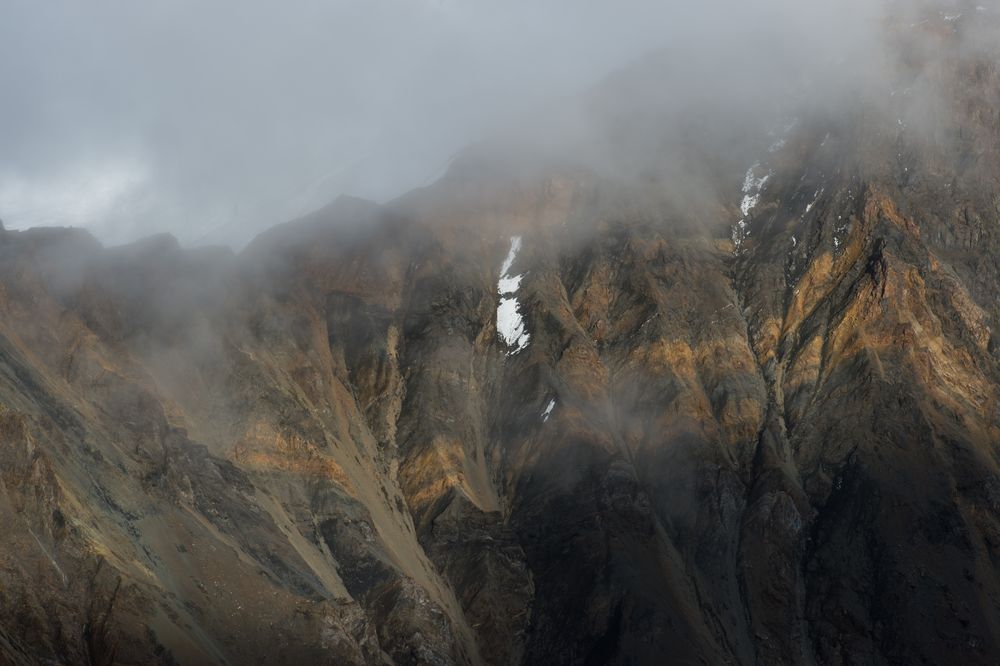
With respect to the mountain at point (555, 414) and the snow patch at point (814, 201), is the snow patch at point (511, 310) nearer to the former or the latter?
the mountain at point (555, 414)

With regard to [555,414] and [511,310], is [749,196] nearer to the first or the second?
[511,310]

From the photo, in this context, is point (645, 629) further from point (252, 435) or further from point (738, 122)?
point (738, 122)

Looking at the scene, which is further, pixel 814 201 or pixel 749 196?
pixel 749 196

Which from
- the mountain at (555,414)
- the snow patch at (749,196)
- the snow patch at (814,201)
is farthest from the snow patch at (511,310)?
the snow patch at (814,201)

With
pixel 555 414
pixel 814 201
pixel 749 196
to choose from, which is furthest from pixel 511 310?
pixel 814 201

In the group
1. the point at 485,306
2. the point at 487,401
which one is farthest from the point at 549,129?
the point at 487,401

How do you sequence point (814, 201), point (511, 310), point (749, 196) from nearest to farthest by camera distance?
point (511, 310)
point (814, 201)
point (749, 196)
